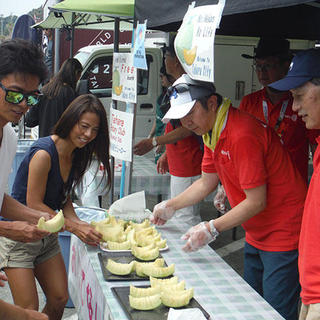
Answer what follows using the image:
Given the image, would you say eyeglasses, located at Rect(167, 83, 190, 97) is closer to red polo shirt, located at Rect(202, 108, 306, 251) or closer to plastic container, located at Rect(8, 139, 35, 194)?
red polo shirt, located at Rect(202, 108, 306, 251)

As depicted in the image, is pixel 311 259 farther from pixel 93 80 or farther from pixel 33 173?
pixel 93 80

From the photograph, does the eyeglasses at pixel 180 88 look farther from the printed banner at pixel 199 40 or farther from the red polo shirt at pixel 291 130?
the red polo shirt at pixel 291 130

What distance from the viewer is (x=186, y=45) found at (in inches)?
102

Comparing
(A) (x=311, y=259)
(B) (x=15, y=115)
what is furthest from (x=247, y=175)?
(B) (x=15, y=115)

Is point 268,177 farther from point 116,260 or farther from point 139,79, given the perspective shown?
point 139,79

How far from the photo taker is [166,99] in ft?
16.4

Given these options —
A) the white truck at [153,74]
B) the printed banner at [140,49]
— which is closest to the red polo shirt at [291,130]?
the printed banner at [140,49]

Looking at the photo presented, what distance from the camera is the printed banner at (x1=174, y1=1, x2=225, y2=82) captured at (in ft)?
7.42

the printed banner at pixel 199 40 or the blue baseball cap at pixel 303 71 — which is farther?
the printed banner at pixel 199 40

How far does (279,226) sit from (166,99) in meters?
2.74

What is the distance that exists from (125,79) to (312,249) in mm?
2602

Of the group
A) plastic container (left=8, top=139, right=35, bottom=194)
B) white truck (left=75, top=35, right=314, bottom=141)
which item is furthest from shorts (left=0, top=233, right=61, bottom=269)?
white truck (left=75, top=35, right=314, bottom=141)

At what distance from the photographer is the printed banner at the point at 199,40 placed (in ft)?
7.42

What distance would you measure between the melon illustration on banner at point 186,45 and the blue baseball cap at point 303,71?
2.10 feet
